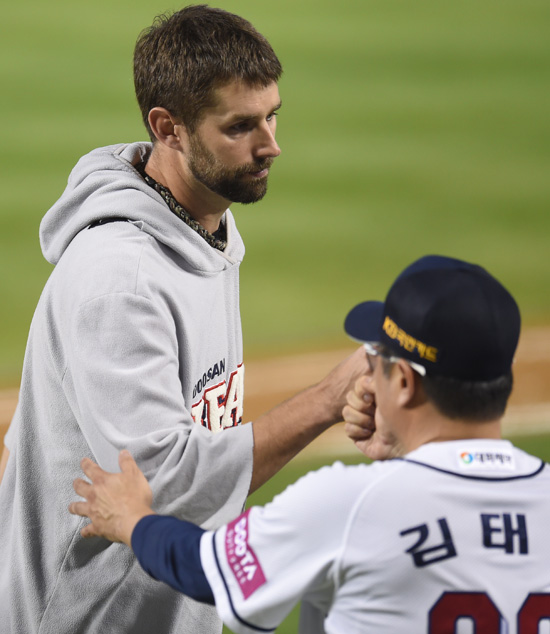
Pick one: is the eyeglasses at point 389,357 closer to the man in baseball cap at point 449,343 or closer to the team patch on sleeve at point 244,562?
the man in baseball cap at point 449,343

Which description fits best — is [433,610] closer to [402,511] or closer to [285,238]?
[402,511]

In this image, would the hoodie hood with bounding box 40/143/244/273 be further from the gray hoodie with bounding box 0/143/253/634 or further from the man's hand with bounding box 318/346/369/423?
the man's hand with bounding box 318/346/369/423

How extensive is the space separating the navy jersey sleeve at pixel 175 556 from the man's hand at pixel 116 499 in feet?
0.17

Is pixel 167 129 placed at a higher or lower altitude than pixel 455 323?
higher

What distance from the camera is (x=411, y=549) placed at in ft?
3.98

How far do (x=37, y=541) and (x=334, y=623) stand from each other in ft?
2.52

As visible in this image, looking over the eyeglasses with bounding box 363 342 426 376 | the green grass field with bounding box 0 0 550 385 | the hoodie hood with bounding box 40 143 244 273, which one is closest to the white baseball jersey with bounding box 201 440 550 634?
the eyeglasses with bounding box 363 342 426 376

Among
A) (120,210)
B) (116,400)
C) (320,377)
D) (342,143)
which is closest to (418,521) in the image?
(116,400)

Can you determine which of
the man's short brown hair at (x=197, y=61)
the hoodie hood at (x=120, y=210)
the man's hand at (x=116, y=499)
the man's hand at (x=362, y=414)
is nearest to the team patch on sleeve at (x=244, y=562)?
the man's hand at (x=116, y=499)

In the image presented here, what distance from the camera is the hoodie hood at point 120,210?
1796 mm

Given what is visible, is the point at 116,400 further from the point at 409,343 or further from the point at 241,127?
the point at 241,127

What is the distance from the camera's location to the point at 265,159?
77.5 inches

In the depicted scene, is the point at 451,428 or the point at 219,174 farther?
the point at 219,174

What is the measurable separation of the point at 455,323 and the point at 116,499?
0.59 meters
